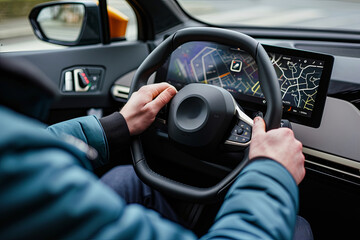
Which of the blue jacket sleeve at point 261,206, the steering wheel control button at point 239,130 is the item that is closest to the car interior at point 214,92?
the steering wheel control button at point 239,130

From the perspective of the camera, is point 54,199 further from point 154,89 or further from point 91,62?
point 91,62

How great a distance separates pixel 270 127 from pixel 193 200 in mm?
313

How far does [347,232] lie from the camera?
5.03 feet

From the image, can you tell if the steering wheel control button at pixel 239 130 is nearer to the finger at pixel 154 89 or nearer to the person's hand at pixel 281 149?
the person's hand at pixel 281 149

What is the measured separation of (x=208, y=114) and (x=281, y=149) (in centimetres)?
32

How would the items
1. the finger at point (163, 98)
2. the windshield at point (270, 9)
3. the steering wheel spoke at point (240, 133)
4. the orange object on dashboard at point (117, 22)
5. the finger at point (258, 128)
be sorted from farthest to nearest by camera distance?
the windshield at point (270, 9)
the orange object on dashboard at point (117, 22)
the finger at point (163, 98)
the steering wheel spoke at point (240, 133)
the finger at point (258, 128)

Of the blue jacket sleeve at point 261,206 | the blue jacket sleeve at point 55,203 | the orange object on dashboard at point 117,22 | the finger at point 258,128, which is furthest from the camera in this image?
the orange object on dashboard at point 117,22

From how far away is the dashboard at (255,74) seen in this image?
48.6 inches

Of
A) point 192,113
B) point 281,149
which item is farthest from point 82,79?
point 281,149

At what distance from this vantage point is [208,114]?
109 centimetres

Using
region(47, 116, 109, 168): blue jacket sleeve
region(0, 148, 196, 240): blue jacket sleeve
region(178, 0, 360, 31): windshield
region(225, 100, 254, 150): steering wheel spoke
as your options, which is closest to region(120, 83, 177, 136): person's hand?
region(47, 116, 109, 168): blue jacket sleeve

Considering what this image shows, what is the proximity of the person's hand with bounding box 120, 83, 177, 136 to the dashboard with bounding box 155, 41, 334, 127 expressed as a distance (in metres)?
0.27

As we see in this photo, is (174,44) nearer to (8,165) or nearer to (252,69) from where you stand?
(252,69)

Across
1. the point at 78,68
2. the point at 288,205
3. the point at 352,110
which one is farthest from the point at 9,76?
the point at 78,68
